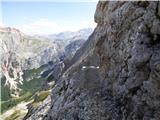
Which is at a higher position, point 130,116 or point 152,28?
point 152,28

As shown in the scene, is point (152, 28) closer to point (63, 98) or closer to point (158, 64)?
point (158, 64)

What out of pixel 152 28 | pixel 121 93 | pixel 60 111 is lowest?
pixel 60 111

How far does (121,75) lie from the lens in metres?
36.5

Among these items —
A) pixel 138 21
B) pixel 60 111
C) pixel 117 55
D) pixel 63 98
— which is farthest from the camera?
pixel 63 98

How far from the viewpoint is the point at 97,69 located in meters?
42.6

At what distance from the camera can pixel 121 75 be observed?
1436 inches

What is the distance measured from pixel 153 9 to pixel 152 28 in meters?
2.08

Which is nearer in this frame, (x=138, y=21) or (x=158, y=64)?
(x=158, y=64)

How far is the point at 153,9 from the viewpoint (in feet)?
110

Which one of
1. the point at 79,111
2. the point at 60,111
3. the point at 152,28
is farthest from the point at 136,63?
the point at 60,111

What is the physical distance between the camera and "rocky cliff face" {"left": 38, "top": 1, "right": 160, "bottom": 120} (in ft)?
107

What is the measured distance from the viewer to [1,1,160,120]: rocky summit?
32.7m

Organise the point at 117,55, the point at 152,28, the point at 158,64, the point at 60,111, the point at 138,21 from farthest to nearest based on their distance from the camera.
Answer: the point at 60,111
the point at 117,55
the point at 138,21
the point at 152,28
the point at 158,64

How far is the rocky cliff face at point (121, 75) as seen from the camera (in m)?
32.7
